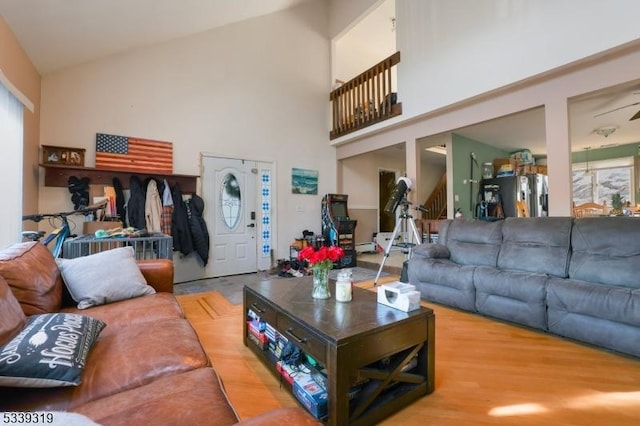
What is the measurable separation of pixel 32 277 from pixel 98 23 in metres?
2.63

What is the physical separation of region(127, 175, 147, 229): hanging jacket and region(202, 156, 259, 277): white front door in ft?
2.87

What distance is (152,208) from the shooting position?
3.97 m

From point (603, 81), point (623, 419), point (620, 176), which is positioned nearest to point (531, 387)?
point (623, 419)

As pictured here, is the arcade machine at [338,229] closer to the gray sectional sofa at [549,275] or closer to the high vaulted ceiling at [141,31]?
the gray sectional sofa at [549,275]

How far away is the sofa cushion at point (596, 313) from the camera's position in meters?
1.92

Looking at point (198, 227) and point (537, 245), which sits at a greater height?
point (198, 227)

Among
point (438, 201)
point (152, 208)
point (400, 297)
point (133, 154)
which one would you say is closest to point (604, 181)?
point (438, 201)

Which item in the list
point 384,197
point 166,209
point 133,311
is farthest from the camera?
point 384,197

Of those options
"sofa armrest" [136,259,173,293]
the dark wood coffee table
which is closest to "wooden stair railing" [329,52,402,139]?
the dark wood coffee table

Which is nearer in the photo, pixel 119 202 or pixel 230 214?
pixel 119 202

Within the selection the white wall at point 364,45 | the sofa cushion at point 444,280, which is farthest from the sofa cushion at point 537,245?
the white wall at point 364,45

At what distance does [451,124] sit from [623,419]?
3459 mm

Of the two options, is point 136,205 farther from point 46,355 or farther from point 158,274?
point 46,355

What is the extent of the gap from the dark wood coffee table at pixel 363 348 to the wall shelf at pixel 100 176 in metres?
3.13
